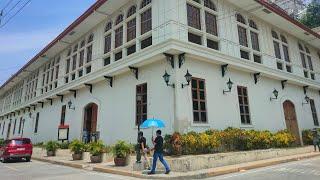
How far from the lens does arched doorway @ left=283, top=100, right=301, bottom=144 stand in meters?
19.0

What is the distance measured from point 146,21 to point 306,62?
14.7m

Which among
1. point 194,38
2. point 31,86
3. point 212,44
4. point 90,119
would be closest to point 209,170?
point 194,38

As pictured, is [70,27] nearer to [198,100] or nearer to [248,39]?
[198,100]

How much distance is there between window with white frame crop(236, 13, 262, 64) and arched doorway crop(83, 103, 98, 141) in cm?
1007

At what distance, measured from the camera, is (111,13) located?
57.5ft

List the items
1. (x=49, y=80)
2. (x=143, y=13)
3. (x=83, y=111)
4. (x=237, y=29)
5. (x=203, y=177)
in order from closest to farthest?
1. (x=203, y=177)
2. (x=143, y=13)
3. (x=237, y=29)
4. (x=83, y=111)
5. (x=49, y=80)

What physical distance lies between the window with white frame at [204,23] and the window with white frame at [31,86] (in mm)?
20100

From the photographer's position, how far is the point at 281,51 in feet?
65.1

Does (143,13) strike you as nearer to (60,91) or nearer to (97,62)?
(97,62)

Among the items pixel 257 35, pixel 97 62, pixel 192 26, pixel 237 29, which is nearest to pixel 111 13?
pixel 97 62

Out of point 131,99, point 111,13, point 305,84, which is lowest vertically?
point 131,99

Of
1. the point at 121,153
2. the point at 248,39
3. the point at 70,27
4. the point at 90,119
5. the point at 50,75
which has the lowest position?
the point at 121,153

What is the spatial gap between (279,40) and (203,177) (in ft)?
48.1

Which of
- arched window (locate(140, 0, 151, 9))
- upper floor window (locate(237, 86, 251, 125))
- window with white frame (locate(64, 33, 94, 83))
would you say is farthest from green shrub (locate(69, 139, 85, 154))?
upper floor window (locate(237, 86, 251, 125))
